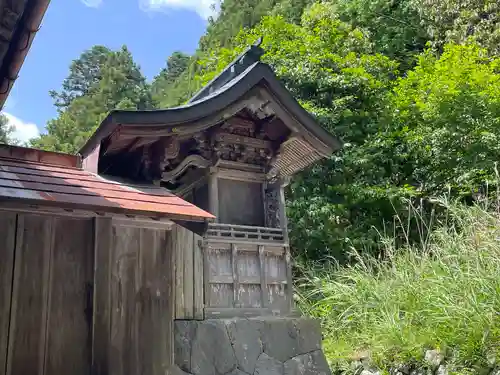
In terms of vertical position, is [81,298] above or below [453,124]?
below

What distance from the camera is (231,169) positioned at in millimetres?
7012

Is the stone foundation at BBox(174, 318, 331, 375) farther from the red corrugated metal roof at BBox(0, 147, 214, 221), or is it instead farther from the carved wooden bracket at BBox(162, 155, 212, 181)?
the carved wooden bracket at BBox(162, 155, 212, 181)

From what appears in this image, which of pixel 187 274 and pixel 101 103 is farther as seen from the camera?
pixel 101 103

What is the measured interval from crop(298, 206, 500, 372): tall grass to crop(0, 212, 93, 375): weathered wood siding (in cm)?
457

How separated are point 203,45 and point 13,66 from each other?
23.2 m

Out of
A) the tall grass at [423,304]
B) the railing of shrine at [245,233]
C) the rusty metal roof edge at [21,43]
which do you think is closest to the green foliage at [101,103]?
the tall grass at [423,304]

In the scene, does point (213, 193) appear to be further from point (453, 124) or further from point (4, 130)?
point (4, 130)

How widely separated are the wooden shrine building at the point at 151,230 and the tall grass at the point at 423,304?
129cm

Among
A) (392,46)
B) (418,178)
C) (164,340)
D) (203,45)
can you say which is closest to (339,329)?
(164,340)

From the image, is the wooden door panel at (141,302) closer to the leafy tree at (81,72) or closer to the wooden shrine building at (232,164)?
the wooden shrine building at (232,164)

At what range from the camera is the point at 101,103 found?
28953 mm

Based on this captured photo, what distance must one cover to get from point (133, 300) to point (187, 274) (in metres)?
1.01

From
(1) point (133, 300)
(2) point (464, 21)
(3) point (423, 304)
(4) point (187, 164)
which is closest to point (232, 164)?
(4) point (187, 164)

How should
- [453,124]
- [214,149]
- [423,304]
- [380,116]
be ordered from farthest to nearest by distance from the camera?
[380,116]
[453,124]
[423,304]
[214,149]
